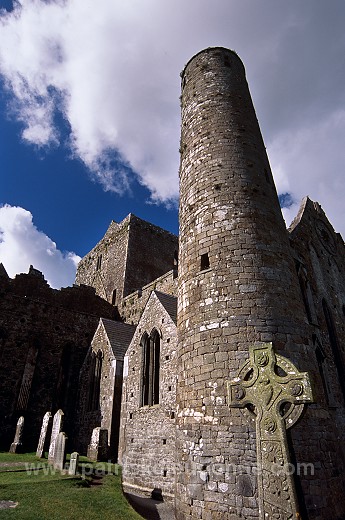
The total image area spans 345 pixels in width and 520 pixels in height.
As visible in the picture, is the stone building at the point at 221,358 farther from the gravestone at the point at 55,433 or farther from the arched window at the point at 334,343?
the gravestone at the point at 55,433

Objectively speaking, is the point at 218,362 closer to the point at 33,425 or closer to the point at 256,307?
the point at 256,307

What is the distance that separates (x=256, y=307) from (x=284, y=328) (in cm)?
72

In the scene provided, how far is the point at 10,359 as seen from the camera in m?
17.4

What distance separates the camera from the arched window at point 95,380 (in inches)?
614

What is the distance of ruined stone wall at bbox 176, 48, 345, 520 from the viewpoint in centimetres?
601

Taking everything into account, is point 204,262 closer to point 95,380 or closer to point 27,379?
→ point 95,380

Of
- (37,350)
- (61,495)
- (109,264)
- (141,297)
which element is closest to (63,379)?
(37,350)

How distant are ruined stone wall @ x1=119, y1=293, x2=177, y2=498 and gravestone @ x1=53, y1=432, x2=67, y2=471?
2.01 metres

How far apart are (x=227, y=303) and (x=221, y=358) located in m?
1.20

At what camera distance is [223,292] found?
299 inches

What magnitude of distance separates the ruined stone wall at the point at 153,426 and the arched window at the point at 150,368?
0.60ft

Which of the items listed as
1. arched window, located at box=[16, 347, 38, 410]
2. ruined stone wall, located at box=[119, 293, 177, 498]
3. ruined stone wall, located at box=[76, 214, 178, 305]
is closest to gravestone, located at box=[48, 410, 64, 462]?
ruined stone wall, located at box=[119, 293, 177, 498]

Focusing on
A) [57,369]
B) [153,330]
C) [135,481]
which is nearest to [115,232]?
[57,369]

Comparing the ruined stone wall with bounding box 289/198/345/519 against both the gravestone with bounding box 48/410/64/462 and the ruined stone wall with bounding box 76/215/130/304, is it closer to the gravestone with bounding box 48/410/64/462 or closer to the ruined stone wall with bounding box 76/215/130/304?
the gravestone with bounding box 48/410/64/462
